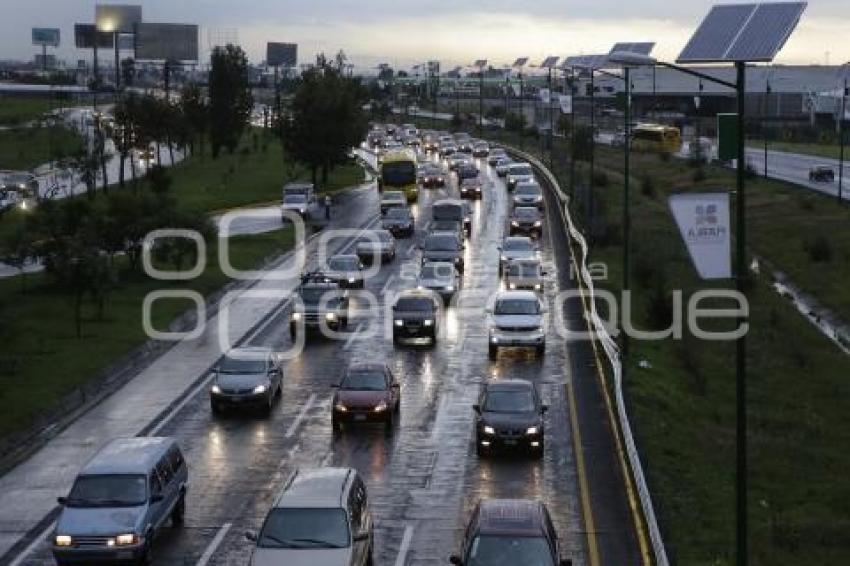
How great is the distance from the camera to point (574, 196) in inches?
2997

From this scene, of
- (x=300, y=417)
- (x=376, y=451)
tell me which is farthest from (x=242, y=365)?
(x=376, y=451)

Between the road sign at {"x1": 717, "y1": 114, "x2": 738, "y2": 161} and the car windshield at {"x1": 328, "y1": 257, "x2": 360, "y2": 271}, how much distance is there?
3318 centimetres

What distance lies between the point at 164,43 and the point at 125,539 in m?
175

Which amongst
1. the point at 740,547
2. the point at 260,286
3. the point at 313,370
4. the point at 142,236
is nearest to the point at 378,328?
the point at 313,370

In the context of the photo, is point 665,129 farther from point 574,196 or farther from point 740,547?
point 740,547

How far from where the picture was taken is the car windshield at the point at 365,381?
29.5m

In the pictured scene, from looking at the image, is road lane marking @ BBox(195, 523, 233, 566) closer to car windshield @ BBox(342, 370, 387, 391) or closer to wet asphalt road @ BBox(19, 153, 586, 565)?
wet asphalt road @ BBox(19, 153, 586, 565)

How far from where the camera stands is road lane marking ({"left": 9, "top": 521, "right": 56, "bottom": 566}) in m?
20.2

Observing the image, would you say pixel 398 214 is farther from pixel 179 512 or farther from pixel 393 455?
pixel 179 512

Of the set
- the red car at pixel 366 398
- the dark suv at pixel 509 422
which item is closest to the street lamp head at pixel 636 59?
the dark suv at pixel 509 422

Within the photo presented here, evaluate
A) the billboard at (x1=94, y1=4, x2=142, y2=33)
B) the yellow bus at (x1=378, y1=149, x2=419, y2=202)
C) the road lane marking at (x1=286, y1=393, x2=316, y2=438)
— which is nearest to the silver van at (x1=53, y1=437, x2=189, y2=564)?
the road lane marking at (x1=286, y1=393, x2=316, y2=438)

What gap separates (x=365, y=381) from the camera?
2978 cm

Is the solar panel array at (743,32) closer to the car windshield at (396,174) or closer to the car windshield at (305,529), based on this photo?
the car windshield at (305,529)

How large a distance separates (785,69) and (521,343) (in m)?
162
